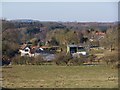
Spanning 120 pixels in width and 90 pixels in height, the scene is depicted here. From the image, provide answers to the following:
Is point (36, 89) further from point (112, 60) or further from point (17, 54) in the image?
point (17, 54)

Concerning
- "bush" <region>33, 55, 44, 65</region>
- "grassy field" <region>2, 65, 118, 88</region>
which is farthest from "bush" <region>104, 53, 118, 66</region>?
"bush" <region>33, 55, 44, 65</region>

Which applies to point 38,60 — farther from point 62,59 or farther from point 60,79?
point 60,79

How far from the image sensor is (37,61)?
3388 cm

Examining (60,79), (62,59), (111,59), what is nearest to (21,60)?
(62,59)

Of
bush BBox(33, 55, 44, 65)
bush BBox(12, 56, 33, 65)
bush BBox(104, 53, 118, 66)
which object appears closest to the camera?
bush BBox(104, 53, 118, 66)

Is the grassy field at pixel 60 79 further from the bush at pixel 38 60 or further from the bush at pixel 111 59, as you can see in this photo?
the bush at pixel 38 60

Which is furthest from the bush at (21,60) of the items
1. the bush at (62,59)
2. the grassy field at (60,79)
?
the grassy field at (60,79)

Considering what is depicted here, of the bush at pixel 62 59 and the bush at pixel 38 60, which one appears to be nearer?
the bush at pixel 62 59

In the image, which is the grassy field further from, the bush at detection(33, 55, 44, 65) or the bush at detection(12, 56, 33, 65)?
A: the bush at detection(33, 55, 44, 65)

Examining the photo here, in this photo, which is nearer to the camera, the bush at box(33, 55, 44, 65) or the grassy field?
the grassy field

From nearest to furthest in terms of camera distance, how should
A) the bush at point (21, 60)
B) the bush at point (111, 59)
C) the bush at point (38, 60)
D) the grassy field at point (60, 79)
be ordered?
the grassy field at point (60, 79) < the bush at point (111, 59) < the bush at point (21, 60) < the bush at point (38, 60)

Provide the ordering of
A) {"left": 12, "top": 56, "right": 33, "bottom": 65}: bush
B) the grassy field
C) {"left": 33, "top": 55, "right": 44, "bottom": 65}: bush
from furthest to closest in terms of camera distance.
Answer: {"left": 33, "top": 55, "right": 44, "bottom": 65}: bush, {"left": 12, "top": 56, "right": 33, "bottom": 65}: bush, the grassy field

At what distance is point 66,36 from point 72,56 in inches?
694

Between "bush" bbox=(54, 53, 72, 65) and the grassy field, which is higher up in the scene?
"bush" bbox=(54, 53, 72, 65)
